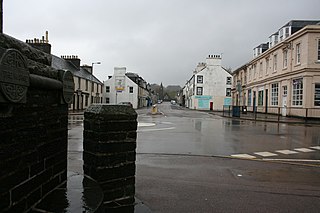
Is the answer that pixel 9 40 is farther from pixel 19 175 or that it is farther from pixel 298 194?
pixel 298 194

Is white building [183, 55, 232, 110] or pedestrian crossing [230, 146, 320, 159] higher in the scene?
white building [183, 55, 232, 110]

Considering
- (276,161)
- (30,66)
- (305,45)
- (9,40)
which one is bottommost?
(276,161)

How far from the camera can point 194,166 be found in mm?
7016

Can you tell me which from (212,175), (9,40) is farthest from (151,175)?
(9,40)

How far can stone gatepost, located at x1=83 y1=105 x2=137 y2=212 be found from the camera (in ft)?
12.0

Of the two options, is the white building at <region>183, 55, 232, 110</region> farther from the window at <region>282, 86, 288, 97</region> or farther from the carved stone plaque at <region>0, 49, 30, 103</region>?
the carved stone plaque at <region>0, 49, 30, 103</region>

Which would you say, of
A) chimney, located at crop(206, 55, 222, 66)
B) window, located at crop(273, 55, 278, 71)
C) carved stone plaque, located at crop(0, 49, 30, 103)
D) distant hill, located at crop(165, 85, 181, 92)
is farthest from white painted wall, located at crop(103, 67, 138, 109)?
distant hill, located at crop(165, 85, 181, 92)

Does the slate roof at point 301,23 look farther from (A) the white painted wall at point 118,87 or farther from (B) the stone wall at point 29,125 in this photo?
(B) the stone wall at point 29,125

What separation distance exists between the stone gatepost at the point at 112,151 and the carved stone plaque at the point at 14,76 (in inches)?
46.2

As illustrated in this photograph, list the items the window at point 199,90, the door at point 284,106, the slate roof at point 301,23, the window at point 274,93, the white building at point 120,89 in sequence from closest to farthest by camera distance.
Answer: the door at point 284,106
the slate roof at point 301,23
the window at point 274,93
the white building at point 120,89
the window at point 199,90

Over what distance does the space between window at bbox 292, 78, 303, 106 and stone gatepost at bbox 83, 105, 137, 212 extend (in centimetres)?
2922

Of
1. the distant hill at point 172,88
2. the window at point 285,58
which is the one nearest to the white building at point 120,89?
the window at point 285,58

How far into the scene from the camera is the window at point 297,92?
2860 centimetres

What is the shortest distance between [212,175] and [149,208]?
2.53 meters
